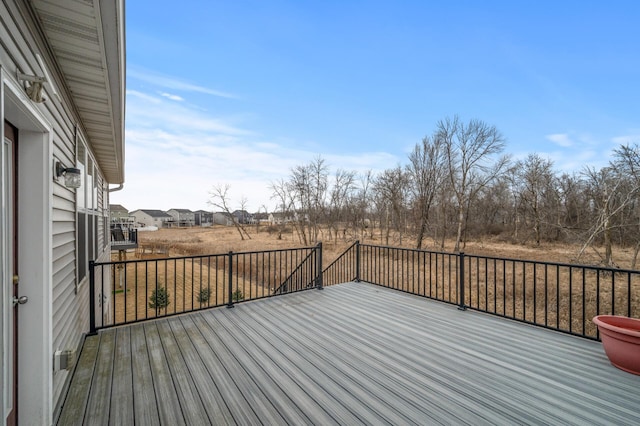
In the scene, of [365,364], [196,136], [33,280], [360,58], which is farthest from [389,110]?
[33,280]

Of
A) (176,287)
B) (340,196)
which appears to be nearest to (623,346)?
(176,287)

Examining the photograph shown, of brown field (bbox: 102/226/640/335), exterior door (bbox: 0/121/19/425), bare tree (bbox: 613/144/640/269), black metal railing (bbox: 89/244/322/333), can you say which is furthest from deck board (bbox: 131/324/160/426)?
bare tree (bbox: 613/144/640/269)

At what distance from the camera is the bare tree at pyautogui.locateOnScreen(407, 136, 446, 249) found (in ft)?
45.7

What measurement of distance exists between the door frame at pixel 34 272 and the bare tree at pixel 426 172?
13938mm

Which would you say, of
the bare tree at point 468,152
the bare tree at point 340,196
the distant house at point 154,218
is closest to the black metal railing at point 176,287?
the bare tree at point 468,152

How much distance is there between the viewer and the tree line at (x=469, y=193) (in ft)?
32.5

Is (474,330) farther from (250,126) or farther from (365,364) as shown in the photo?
(250,126)

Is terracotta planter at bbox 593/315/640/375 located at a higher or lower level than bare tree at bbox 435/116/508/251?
lower

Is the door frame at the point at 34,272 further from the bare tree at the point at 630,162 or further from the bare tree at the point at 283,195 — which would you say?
the bare tree at the point at 283,195

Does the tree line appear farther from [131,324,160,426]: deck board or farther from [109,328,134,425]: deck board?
[109,328,134,425]: deck board

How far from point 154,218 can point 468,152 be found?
56.0 meters

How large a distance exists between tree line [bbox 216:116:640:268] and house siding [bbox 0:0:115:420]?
10366 mm

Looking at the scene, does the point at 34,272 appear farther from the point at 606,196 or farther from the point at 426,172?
the point at 426,172

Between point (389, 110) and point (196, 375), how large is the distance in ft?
36.5
